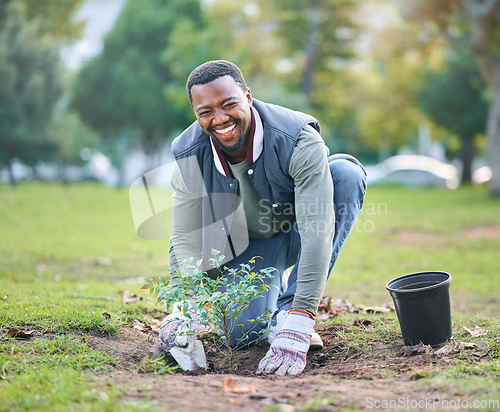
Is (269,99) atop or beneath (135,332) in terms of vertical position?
atop

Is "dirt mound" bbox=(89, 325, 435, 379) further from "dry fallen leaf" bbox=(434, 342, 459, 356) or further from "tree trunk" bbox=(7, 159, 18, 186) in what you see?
"tree trunk" bbox=(7, 159, 18, 186)

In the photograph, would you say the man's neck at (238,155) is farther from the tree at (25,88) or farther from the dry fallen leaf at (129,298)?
the tree at (25,88)

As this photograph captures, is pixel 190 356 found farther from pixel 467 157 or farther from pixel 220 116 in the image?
pixel 467 157

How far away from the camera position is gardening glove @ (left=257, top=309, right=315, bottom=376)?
10.6 ft

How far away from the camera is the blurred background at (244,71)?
19.8m

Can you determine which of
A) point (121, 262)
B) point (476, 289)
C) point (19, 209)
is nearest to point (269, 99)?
point (19, 209)

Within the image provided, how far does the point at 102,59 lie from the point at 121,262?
21.1m

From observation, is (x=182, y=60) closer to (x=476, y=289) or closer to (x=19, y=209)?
(x=19, y=209)

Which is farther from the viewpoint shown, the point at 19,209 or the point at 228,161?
the point at 19,209

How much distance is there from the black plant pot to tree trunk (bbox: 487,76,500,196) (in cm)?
1624

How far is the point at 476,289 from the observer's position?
637cm

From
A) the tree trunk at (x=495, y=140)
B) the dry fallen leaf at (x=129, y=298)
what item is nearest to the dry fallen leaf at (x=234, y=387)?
the dry fallen leaf at (x=129, y=298)

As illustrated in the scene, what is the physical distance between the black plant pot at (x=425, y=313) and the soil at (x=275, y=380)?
15 cm

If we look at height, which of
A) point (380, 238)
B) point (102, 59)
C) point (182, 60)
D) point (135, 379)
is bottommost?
point (135, 379)
